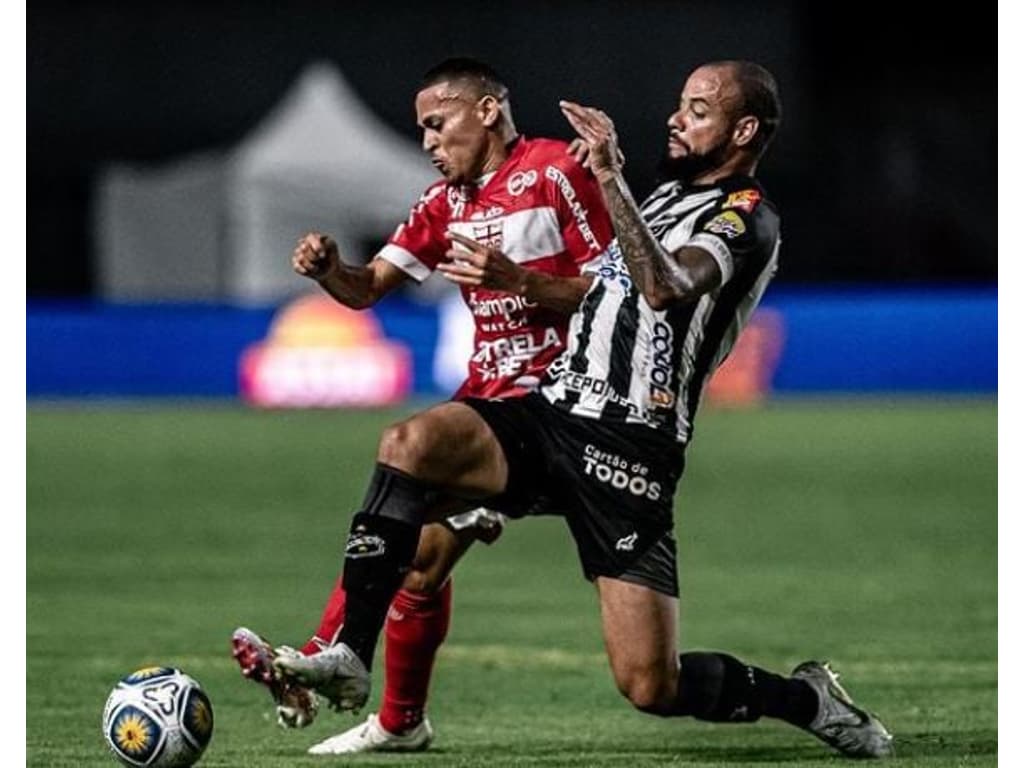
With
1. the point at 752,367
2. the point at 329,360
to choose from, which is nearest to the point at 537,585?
the point at 329,360

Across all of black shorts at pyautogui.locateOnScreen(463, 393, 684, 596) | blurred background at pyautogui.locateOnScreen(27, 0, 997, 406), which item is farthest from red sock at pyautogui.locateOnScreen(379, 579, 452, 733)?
blurred background at pyautogui.locateOnScreen(27, 0, 997, 406)

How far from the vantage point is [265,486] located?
17500 mm

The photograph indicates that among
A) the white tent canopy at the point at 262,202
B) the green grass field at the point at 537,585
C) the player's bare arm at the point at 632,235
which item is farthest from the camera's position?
the white tent canopy at the point at 262,202

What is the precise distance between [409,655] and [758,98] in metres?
2.01

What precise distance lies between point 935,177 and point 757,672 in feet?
89.4

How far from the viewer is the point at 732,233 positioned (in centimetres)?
699

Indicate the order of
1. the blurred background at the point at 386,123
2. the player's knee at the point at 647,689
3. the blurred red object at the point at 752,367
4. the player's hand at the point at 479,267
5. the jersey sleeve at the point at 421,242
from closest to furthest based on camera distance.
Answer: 1. the player's hand at the point at 479,267
2. the player's knee at the point at 647,689
3. the jersey sleeve at the point at 421,242
4. the blurred red object at the point at 752,367
5. the blurred background at the point at 386,123

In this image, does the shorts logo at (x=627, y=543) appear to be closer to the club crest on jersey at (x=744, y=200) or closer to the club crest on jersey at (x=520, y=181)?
the club crest on jersey at (x=744, y=200)

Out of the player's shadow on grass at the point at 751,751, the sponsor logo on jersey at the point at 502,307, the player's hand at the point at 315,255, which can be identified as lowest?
the player's shadow on grass at the point at 751,751

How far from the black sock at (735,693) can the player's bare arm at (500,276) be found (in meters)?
1.11

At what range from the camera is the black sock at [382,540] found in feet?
23.0

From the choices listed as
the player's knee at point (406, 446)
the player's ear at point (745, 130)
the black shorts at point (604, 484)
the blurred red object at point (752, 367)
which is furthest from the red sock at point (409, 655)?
the blurred red object at point (752, 367)
